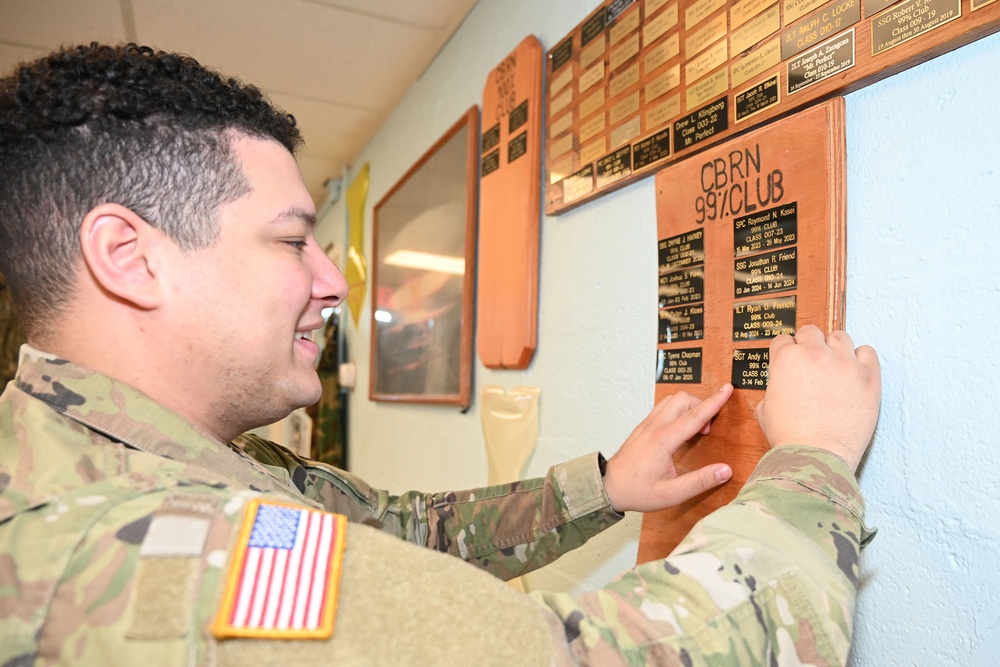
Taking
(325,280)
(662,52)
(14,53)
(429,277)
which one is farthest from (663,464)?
(14,53)

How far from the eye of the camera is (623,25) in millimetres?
1119

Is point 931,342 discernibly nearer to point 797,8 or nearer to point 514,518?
point 797,8

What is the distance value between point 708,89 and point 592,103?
0.31 m

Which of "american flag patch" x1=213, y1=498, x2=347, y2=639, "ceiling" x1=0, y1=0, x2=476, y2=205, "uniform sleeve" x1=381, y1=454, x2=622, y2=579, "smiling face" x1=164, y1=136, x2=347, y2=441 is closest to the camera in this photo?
"american flag patch" x1=213, y1=498, x2=347, y2=639

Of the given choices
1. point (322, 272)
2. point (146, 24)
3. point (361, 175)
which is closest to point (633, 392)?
point (322, 272)

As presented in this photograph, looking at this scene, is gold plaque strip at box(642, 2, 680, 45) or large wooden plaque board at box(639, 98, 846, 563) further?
gold plaque strip at box(642, 2, 680, 45)

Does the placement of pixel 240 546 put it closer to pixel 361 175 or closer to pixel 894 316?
pixel 894 316

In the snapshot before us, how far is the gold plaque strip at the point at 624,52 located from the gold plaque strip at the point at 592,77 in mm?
28

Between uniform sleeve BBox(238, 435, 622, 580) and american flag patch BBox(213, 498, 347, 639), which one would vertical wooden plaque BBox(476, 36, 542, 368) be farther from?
american flag patch BBox(213, 498, 347, 639)

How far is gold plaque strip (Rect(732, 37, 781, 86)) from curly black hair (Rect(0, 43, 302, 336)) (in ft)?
2.04

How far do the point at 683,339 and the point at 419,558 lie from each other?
1.90 feet

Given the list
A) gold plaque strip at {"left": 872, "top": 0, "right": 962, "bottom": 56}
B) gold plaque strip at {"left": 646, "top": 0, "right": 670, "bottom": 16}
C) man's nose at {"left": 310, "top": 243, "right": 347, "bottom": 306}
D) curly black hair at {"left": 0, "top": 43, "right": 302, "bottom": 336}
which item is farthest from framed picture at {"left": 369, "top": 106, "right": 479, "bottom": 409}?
gold plaque strip at {"left": 872, "top": 0, "right": 962, "bottom": 56}

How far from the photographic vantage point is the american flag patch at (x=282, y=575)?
444mm

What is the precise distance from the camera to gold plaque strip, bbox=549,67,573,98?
129 centimetres
